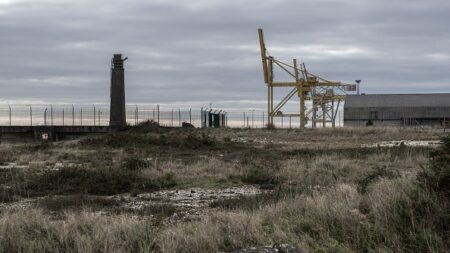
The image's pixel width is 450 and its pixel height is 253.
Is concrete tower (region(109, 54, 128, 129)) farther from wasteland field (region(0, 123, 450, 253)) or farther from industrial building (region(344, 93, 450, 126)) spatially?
industrial building (region(344, 93, 450, 126))

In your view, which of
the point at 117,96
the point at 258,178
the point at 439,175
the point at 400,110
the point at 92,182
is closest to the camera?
the point at 439,175

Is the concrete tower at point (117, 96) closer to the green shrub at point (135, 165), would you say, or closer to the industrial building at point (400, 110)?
the green shrub at point (135, 165)

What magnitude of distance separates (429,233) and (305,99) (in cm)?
6032

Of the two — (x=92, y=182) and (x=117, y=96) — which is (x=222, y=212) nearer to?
(x=92, y=182)

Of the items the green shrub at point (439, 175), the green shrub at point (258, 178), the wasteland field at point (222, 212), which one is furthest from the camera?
the green shrub at point (258, 178)

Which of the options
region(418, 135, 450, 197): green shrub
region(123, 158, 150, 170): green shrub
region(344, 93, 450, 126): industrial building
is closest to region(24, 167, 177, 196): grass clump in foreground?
region(123, 158, 150, 170): green shrub

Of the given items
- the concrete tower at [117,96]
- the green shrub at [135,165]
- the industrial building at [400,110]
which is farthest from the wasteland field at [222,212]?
the industrial building at [400,110]

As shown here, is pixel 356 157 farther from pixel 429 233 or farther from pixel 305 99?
pixel 305 99

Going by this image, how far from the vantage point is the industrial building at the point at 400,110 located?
78.4 metres

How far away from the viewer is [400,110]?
261 ft

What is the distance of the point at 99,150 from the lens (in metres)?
27.5

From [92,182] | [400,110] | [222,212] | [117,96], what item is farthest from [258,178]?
Result: [400,110]

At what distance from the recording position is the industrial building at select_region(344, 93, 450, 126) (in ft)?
257

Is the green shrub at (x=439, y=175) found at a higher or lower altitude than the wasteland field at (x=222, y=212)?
higher
